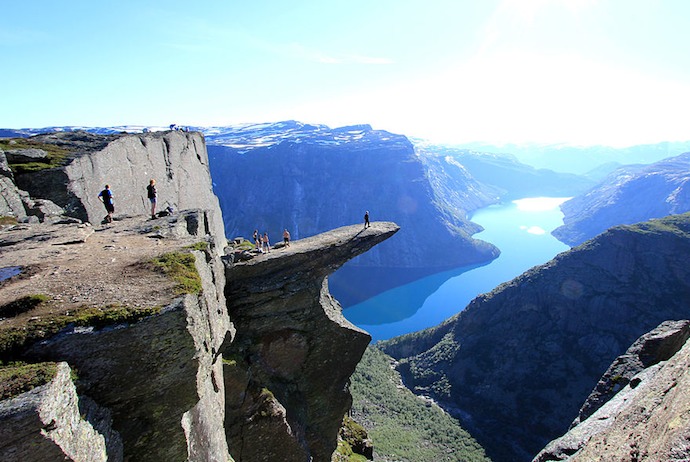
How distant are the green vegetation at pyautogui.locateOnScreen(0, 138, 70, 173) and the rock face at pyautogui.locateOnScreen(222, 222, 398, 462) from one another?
33.0 feet

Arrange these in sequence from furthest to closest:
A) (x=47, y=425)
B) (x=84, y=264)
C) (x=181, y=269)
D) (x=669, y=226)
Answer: (x=669, y=226), (x=181, y=269), (x=84, y=264), (x=47, y=425)

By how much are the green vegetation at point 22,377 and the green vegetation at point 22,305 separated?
5.31 ft

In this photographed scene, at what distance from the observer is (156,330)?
28.3ft

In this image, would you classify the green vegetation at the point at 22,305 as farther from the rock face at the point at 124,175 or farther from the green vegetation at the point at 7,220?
the rock face at the point at 124,175

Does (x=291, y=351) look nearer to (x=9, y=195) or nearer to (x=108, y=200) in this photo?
(x=108, y=200)

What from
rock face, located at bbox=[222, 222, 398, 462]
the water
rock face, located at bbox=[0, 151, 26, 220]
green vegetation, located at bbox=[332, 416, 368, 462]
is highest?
rock face, located at bbox=[0, 151, 26, 220]

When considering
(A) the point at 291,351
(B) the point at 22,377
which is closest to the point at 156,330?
(B) the point at 22,377

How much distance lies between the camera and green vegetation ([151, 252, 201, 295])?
1009 cm

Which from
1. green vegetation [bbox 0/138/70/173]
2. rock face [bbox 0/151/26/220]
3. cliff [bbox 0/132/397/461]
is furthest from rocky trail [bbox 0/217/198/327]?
green vegetation [bbox 0/138/70/173]

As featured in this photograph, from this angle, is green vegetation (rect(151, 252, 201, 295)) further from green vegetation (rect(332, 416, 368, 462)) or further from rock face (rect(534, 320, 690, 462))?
green vegetation (rect(332, 416, 368, 462))

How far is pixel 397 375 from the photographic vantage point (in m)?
89.4

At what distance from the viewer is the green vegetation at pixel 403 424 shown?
5778 cm

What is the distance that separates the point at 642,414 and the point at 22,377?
50.4ft

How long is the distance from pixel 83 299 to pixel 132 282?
1189 mm
